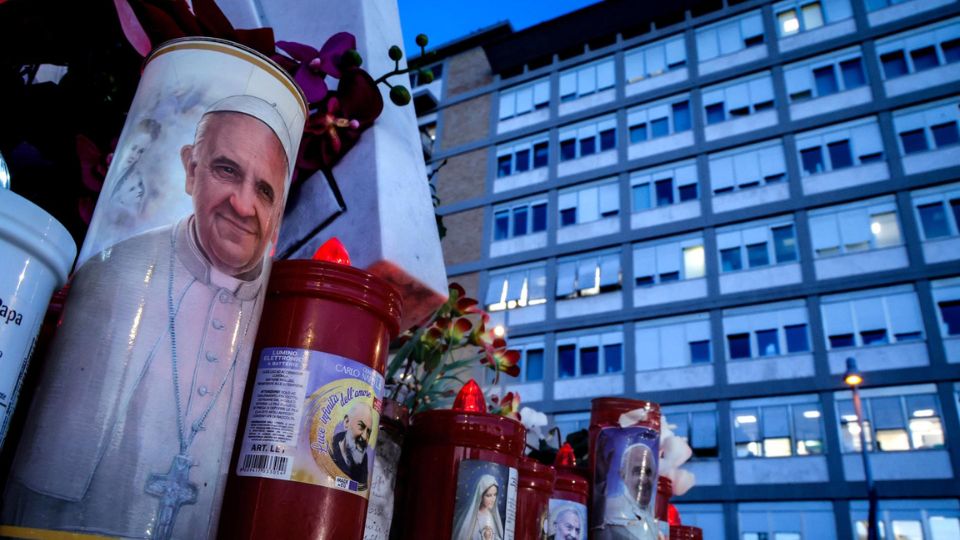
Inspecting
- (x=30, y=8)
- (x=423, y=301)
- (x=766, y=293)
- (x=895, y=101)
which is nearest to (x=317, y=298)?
(x=423, y=301)

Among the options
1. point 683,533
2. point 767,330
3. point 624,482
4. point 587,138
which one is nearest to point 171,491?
point 624,482

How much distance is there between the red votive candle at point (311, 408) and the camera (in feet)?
2.35

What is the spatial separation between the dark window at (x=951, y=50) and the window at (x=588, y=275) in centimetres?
800

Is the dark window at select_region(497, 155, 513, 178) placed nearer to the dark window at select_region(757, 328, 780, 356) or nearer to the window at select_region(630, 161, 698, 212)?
the window at select_region(630, 161, 698, 212)

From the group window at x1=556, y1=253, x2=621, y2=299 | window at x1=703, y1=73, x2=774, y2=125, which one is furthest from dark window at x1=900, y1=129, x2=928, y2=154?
window at x1=556, y1=253, x2=621, y2=299

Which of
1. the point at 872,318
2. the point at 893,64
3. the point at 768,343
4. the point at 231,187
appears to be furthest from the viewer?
the point at 893,64

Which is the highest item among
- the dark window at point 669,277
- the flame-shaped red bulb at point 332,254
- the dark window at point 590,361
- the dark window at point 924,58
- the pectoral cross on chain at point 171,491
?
the dark window at point 924,58

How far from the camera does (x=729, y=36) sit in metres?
18.0

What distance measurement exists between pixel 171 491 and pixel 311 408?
17 centimetres

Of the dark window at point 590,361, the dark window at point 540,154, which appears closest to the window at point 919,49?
the dark window at point 540,154

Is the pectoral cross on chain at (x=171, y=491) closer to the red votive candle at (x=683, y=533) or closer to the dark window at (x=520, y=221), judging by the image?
the red votive candle at (x=683, y=533)

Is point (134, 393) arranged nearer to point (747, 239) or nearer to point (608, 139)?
point (747, 239)

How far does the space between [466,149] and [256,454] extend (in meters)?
20.6

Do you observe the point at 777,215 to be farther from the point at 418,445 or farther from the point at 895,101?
the point at 418,445
